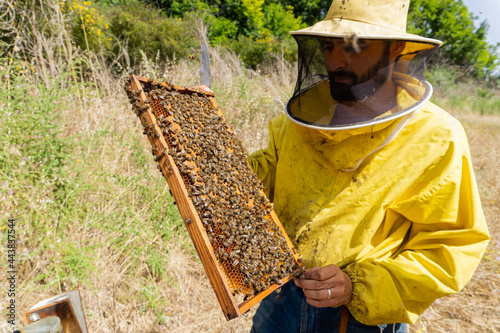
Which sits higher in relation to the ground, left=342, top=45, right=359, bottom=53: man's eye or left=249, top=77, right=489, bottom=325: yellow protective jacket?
left=342, top=45, right=359, bottom=53: man's eye

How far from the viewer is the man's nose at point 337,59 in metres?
1.57

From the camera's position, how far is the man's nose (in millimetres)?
1569

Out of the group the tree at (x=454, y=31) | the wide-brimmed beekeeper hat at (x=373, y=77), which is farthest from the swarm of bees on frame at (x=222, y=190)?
the tree at (x=454, y=31)

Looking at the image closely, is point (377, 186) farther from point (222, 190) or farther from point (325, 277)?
point (222, 190)

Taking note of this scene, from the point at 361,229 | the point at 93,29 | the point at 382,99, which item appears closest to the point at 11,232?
the point at 361,229

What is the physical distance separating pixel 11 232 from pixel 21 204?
339 millimetres

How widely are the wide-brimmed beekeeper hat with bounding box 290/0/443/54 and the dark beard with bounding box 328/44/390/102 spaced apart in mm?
122

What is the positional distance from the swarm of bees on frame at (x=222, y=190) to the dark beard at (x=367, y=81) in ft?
2.42

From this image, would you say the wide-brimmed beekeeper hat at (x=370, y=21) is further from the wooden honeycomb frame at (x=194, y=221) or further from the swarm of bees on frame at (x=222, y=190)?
the wooden honeycomb frame at (x=194, y=221)

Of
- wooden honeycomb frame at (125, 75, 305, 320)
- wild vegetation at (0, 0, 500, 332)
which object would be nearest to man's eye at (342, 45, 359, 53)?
wooden honeycomb frame at (125, 75, 305, 320)

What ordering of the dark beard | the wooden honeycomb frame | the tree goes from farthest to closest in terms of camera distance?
the tree < the dark beard < the wooden honeycomb frame

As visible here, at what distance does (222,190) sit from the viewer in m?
1.65

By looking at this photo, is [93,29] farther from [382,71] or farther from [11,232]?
[382,71]

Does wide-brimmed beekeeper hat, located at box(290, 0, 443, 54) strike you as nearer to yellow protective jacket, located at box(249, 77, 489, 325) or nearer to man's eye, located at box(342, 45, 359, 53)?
man's eye, located at box(342, 45, 359, 53)
